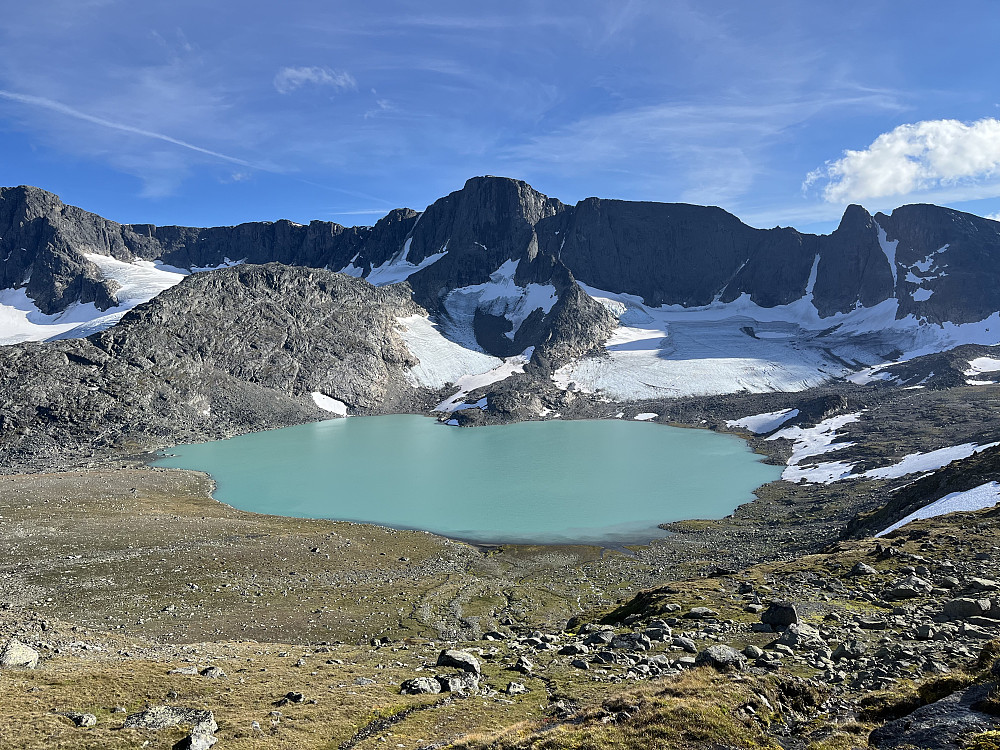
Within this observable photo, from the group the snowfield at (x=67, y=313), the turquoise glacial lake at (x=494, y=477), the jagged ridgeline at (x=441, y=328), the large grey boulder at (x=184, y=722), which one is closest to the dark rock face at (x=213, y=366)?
the jagged ridgeline at (x=441, y=328)

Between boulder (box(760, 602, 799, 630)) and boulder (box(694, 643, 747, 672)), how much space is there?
3.70 metres

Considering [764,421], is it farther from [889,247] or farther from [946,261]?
[889,247]

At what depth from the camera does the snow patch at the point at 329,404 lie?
115812mm

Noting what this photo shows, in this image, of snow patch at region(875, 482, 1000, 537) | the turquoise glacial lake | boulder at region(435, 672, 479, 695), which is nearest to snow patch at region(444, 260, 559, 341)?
the turquoise glacial lake

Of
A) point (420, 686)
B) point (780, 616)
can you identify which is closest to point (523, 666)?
point (420, 686)

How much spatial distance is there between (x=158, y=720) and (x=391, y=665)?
24.4 ft

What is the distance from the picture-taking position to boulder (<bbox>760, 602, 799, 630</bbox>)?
16.9m

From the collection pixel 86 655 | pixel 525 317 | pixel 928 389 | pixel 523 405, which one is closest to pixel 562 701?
pixel 86 655

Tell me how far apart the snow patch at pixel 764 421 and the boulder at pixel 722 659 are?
86.0 m

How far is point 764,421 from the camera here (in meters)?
95.3

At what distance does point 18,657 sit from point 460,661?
13349 millimetres

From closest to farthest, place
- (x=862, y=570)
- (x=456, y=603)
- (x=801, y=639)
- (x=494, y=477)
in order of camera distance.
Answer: (x=801, y=639), (x=862, y=570), (x=456, y=603), (x=494, y=477)

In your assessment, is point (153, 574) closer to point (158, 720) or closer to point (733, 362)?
point (158, 720)

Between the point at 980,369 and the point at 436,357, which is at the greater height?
the point at 980,369
